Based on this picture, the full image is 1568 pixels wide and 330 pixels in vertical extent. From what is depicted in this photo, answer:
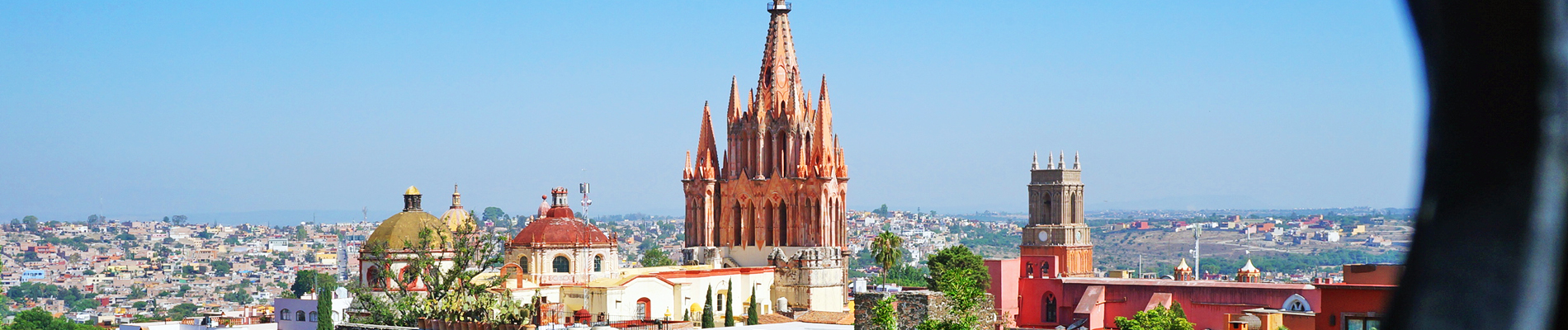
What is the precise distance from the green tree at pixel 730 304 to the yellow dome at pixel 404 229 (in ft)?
23.9

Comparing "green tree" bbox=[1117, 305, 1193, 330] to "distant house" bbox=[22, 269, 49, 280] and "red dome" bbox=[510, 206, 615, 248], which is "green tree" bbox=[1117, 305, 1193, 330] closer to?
"red dome" bbox=[510, 206, 615, 248]

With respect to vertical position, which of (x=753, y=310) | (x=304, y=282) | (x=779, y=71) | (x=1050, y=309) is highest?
(x=779, y=71)

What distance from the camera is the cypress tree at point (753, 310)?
39938 millimetres

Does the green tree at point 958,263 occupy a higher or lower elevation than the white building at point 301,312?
higher

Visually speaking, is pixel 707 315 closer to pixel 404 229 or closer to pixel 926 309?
pixel 404 229

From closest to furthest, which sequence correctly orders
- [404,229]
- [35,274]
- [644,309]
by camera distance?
[644,309], [404,229], [35,274]

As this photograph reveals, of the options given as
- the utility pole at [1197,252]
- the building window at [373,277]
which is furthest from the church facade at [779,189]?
the utility pole at [1197,252]

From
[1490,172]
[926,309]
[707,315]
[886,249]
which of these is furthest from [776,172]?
[1490,172]

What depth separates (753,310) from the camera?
4072cm

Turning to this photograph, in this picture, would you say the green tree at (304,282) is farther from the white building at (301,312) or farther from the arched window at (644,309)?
the arched window at (644,309)

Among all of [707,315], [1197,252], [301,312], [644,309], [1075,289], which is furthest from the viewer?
[1197,252]

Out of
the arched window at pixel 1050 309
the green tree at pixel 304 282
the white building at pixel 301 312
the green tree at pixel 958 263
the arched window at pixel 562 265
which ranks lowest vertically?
the green tree at pixel 304 282

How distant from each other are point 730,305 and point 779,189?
7.15m

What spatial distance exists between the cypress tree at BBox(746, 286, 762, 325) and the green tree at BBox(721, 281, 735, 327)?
15.1 inches
